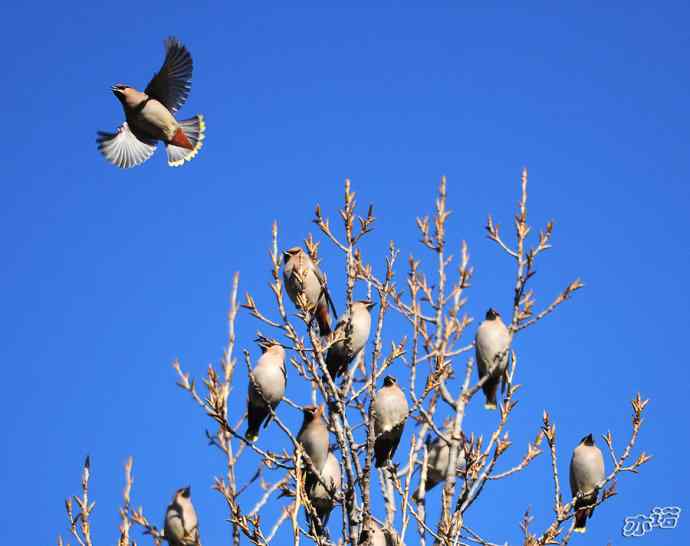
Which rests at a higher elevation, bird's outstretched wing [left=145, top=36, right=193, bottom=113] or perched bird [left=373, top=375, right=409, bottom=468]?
bird's outstretched wing [left=145, top=36, right=193, bottom=113]

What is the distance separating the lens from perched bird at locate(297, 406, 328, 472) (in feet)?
15.6

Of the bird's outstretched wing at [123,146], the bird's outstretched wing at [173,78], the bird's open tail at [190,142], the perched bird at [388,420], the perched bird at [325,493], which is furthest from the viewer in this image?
the bird's open tail at [190,142]

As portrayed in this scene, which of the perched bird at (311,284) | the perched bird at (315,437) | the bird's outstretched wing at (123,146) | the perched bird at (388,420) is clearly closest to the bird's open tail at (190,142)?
the bird's outstretched wing at (123,146)

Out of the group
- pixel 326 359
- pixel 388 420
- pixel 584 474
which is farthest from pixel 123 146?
pixel 584 474

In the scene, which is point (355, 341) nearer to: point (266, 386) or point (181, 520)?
point (266, 386)

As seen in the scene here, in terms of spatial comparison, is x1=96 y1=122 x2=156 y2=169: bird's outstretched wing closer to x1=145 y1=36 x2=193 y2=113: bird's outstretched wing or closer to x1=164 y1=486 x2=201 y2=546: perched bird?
x1=145 y1=36 x2=193 y2=113: bird's outstretched wing

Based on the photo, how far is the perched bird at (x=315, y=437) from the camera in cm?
476

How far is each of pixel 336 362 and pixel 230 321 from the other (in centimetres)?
114

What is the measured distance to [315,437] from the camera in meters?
4.76

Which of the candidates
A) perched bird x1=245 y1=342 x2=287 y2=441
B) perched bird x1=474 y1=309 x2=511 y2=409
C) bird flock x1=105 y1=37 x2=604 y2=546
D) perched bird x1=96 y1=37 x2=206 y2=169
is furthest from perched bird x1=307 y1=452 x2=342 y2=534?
perched bird x1=96 y1=37 x2=206 y2=169

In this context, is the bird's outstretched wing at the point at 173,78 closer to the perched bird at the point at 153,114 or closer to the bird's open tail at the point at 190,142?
the perched bird at the point at 153,114

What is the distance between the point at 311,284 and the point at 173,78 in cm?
141

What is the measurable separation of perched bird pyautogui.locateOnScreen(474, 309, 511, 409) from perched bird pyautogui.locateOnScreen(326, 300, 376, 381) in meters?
0.74

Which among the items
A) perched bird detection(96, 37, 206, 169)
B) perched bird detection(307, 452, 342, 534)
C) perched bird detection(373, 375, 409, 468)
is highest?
perched bird detection(96, 37, 206, 169)
